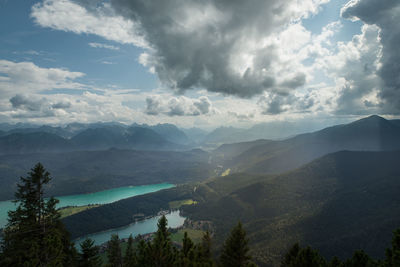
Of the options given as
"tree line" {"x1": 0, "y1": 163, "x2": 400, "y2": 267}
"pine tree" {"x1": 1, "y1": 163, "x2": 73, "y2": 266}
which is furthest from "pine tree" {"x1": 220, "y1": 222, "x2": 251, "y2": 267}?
"pine tree" {"x1": 1, "y1": 163, "x2": 73, "y2": 266}

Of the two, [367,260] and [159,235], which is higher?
[159,235]

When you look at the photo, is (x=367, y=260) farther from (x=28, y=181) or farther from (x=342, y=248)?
(x=342, y=248)

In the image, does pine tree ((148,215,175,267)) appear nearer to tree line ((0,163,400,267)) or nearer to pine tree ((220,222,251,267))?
tree line ((0,163,400,267))

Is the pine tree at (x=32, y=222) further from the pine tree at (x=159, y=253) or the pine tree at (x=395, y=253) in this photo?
the pine tree at (x=395, y=253)

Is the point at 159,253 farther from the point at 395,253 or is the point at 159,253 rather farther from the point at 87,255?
the point at 395,253

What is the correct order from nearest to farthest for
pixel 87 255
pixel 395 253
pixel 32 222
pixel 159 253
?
Result: pixel 395 253
pixel 159 253
pixel 32 222
pixel 87 255

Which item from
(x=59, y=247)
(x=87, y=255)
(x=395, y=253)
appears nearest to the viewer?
(x=395, y=253)

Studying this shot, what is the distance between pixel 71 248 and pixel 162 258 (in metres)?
18.5

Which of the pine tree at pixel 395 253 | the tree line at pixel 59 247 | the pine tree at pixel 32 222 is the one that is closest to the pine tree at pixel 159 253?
the tree line at pixel 59 247

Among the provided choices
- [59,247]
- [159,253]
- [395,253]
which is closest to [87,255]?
[59,247]

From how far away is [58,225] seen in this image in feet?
107

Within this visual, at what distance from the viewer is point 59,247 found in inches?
1015

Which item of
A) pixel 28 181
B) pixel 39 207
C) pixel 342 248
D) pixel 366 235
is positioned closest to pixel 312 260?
pixel 39 207

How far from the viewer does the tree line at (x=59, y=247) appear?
24547 mm
